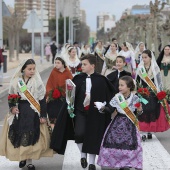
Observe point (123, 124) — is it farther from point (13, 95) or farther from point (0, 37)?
point (0, 37)

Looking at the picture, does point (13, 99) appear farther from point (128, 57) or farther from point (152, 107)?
point (128, 57)

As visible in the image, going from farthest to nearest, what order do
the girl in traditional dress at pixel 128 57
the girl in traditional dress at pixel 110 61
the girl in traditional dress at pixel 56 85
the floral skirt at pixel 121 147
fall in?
the girl in traditional dress at pixel 128 57 → the girl in traditional dress at pixel 110 61 → the girl in traditional dress at pixel 56 85 → the floral skirt at pixel 121 147

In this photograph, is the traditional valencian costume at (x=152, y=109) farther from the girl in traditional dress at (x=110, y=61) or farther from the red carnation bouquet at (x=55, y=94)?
the girl in traditional dress at (x=110, y=61)

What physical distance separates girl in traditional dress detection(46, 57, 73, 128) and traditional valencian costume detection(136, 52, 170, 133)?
134 centimetres

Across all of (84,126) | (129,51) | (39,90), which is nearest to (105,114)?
(84,126)

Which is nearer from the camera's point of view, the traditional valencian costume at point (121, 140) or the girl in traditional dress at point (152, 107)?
the traditional valencian costume at point (121, 140)

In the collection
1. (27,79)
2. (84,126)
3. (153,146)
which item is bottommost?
(153,146)

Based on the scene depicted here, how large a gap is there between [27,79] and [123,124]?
144cm

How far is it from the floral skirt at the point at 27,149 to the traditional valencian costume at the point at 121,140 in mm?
783

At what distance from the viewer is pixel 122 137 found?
7125 mm

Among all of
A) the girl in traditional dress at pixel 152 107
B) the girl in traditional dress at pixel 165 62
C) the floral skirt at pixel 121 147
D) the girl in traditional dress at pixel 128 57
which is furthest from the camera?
the girl in traditional dress at pixel 128 57

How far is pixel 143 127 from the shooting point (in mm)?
9906

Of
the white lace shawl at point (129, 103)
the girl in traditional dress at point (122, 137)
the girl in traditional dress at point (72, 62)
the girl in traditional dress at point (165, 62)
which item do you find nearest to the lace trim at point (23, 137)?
the girl in traditional dress at point (122, 137)

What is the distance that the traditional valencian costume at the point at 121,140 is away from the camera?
7.07m
